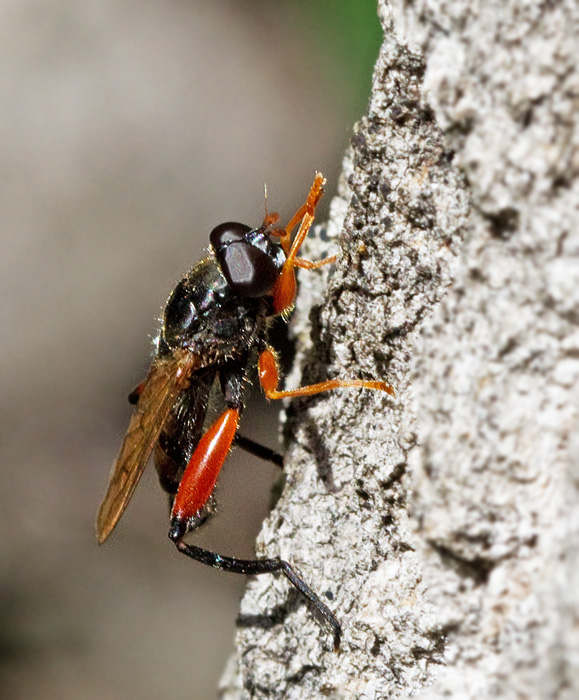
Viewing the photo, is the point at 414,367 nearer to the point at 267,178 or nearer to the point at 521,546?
the point at 521,546

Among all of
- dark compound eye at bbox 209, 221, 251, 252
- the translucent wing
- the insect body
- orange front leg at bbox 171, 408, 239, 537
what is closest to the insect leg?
the insect body

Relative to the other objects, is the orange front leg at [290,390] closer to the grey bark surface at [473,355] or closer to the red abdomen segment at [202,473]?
the grey bark surface at [473,355]

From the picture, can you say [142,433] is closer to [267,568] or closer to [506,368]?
[267,568]

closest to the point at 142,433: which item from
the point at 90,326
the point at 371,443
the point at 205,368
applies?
the point at 205,368

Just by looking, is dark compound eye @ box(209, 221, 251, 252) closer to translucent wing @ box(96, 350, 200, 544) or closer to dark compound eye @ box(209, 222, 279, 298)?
dark compound eye @ box(209, 222, 279, 298)

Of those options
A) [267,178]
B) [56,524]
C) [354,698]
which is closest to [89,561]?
[56,524]

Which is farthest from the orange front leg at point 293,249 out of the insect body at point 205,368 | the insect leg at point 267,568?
the insect leg at point 267,568
